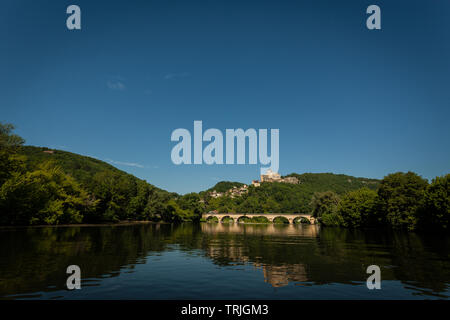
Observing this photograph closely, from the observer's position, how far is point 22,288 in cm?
1345

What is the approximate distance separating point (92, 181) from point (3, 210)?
1683 inches

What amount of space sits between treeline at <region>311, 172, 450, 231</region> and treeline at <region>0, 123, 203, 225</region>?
83382 mm

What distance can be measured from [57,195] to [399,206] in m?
97.9

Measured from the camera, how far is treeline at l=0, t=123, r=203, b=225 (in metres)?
57.2

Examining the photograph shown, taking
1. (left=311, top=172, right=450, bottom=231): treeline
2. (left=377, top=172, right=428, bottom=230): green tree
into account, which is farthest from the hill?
(left=377, top=172, right=428, bottom=230): green tree

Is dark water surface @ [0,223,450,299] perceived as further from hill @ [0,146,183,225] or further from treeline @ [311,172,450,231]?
treeline @ [311,172,450,231]

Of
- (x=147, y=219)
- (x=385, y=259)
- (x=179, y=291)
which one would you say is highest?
(x=179, y=291)

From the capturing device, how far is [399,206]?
2992 inches

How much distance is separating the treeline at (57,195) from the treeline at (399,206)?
83382 millimetres

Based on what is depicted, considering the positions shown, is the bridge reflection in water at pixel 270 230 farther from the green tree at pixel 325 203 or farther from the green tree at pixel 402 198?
the green tree at pixel 402 198

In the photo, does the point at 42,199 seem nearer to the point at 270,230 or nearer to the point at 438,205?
the point at 270,230
